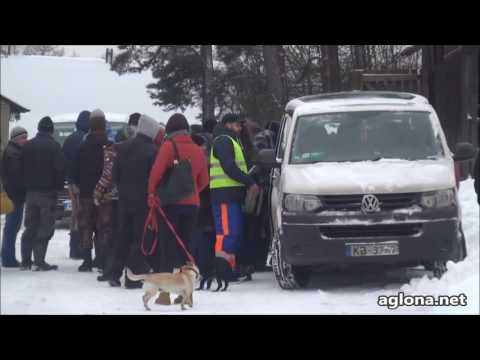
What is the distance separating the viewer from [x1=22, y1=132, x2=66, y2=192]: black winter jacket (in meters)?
13.0

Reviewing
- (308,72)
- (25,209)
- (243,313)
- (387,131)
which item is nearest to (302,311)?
(243,313)

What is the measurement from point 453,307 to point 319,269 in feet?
12.4

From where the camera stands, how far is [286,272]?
11.0 meters

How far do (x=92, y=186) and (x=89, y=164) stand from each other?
0.28 m

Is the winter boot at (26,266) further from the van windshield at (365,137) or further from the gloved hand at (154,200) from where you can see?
the van windshield at (365,137)

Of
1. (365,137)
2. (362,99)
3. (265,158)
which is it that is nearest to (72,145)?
(265,158)

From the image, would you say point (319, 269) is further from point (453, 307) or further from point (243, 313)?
point (453, 307)

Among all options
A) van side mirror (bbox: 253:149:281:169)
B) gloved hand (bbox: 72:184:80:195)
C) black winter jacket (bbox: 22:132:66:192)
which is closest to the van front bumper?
van side mirror (bbox: 253:149:281:169)

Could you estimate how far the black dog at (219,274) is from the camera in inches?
444

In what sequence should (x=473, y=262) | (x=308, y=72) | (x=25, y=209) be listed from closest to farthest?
(x=473, y=262), (x=25, y=209), (x=308, y=72)

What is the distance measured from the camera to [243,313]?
955cm

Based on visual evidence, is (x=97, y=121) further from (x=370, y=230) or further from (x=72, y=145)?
(x=370, y=230)

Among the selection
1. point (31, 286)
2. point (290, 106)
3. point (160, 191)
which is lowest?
point (31, 286)
